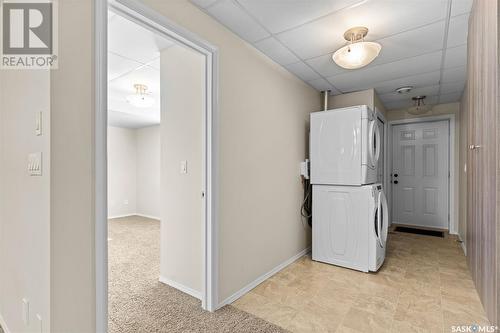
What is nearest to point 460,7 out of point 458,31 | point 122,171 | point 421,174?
point 458,31

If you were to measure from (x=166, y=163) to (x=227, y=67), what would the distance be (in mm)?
1108

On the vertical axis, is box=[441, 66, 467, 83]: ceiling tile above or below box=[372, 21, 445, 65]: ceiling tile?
below

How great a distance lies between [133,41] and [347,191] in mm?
2701

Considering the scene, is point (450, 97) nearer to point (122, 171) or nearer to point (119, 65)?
point (119, 65)

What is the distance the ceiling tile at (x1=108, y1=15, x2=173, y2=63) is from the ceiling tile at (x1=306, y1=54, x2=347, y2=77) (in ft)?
4.94

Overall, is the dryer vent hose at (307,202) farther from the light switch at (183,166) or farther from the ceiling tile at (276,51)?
the light switch at (183,166)

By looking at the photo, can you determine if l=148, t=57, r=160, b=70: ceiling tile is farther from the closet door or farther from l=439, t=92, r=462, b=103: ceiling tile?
l=439, t=92, r=462, b=103: ceiling tile

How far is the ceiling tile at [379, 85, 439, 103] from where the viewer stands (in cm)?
350

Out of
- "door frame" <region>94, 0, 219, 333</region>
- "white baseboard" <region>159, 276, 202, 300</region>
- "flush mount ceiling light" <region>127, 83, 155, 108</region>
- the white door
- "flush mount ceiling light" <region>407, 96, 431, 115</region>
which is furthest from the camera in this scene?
the white door

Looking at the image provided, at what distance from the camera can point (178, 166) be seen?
92.1 inches

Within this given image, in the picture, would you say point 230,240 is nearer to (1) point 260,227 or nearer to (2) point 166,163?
(1) point 260,227

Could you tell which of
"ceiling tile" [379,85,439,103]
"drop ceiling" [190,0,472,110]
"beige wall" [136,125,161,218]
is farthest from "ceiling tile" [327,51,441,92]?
"beige wall" [136,125,161,218]

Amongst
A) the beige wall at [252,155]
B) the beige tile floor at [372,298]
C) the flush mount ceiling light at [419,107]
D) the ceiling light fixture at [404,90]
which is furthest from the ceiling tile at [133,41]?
the flush mount ceiling light at [419,107]

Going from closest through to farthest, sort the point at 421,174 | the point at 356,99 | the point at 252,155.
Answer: the point at 252,155, the point at 356,99, the point at 421,174
